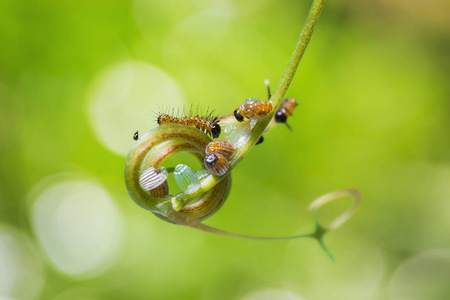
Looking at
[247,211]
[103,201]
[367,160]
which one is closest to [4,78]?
[103,201]

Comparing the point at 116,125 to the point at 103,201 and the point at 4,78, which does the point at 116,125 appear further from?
the point at 4,78

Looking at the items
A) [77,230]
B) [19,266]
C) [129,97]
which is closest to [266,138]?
[129,97]

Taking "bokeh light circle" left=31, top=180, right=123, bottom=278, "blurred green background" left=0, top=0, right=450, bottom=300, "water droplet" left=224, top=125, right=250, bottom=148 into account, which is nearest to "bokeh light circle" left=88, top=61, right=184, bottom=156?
"blurred green background" left=0, top=0, right=450, bottom=300

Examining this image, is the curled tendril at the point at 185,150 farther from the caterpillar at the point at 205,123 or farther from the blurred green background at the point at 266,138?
the blurred green background at the point at 266,138

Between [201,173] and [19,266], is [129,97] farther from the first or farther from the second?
[201,173]

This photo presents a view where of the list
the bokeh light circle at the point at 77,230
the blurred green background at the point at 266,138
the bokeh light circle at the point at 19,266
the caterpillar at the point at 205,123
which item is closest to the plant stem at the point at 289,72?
the caterpillar at the point at 205,123
